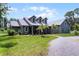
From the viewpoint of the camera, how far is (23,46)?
4.89 m

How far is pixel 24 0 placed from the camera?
4.82m

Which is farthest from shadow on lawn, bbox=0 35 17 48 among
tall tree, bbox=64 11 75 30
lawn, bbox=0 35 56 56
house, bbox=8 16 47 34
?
tall tree, bbox=64 11 75 30

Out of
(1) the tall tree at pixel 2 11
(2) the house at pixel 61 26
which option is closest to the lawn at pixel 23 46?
(2) the house at pixel 61 26

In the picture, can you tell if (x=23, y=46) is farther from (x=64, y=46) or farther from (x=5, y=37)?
(x=64, y=46)

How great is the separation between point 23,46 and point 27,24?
0.25 m

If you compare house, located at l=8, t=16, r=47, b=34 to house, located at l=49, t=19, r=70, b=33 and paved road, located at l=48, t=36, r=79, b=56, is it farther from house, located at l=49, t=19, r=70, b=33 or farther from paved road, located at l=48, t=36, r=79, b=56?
paved road, located at l=48, t=36, r=79, b=56

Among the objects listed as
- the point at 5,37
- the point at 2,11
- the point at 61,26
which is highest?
the point at 2,11

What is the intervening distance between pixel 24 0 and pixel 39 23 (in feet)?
1.01

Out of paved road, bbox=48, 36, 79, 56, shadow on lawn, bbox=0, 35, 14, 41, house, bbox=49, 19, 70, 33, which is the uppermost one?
house, bbox=49, 19, 70, 33

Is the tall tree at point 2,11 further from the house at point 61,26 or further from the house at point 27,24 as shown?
the house at point 61,26

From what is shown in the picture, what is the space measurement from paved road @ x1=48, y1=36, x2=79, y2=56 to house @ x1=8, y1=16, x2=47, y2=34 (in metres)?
0.24

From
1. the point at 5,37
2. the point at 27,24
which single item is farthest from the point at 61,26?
the point at 5,37

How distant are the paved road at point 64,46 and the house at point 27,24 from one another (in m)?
0.24

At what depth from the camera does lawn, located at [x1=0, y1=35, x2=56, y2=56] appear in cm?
486
